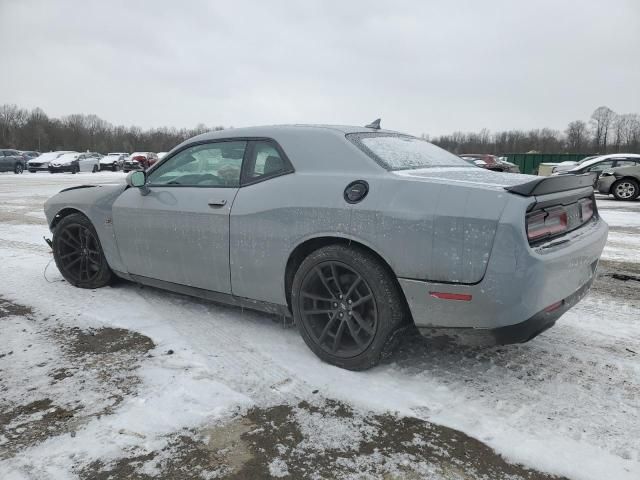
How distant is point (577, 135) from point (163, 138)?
250ft

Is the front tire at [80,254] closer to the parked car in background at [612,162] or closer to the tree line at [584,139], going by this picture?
the parked car in background at [612,162]

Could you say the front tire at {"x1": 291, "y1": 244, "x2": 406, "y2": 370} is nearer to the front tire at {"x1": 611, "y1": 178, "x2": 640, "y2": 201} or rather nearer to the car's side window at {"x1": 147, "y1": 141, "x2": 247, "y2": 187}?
the car's side window at {"x1": 147, "y1": 141, "x2": 247, "y2": 187}

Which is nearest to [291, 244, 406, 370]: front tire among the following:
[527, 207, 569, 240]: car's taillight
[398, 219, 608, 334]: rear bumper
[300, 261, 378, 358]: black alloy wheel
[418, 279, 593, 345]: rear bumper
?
[300, 261, 378, 358]: black alloy wheel

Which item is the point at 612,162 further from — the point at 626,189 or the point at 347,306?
the point at 347,306

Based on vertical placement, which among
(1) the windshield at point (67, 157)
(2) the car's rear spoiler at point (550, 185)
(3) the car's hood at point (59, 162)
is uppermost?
(1) the windshield at point (67, 157)

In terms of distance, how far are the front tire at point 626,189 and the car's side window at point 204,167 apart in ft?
48.0

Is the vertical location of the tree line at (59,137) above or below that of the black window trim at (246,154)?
above

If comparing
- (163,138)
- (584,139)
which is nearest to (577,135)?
(584,139)

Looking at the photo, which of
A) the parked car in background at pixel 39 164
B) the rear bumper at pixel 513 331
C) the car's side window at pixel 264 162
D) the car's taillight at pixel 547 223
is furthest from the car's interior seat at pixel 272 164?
the parked car in background at pixel 39 164

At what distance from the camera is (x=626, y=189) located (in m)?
14.5

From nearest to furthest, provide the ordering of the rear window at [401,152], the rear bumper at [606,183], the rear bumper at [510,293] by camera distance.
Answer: the rear bumper at [510,293] → the rear window at [401,152] → the rear bumper at [606,183]

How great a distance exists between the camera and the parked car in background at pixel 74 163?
3144cm

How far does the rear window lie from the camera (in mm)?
3025

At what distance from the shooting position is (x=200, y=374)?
9.40 feet
